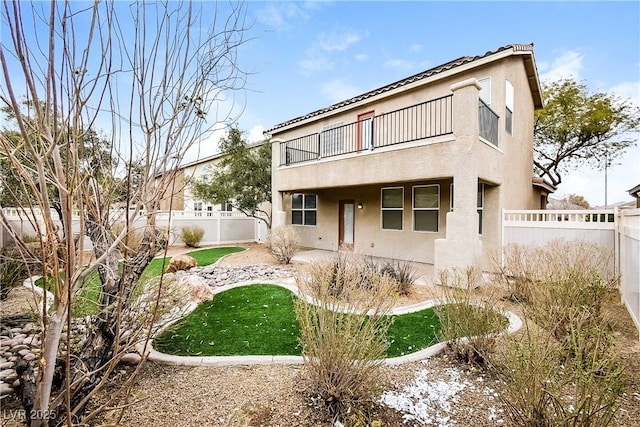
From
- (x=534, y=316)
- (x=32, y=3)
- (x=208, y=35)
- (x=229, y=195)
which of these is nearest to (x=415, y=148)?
(x=534, y=316)

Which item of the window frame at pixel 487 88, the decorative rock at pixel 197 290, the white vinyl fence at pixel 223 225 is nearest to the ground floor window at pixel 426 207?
the window frame at pixel 487 88

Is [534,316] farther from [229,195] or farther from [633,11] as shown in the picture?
[229,195]

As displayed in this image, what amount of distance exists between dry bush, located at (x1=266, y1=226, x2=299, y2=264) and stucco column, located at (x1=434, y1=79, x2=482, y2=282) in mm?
6167

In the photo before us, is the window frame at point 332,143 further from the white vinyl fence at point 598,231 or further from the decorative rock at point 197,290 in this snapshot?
the decorative rock at point 197,290

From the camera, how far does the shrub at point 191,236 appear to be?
18.0m

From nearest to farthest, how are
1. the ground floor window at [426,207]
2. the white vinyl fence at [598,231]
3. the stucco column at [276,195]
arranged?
the white vinyl fence at [598,231] < the ground floor window at [426,207] < the stucco column at [276,195]

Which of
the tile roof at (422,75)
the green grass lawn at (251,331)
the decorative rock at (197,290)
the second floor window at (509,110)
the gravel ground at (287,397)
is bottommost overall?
the gravel ground at (287,397)

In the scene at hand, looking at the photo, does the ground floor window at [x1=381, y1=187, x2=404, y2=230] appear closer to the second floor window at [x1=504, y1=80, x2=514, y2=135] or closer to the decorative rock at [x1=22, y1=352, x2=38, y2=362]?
the second floor window at [x1=504, y1=80, x2=514, y2=135]

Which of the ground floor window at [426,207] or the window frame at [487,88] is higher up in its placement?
the window frame at [487,88]

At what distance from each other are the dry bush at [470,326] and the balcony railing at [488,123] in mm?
6066

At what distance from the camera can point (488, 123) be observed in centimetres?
970

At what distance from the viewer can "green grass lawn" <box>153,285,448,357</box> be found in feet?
16.8

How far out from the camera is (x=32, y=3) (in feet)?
7.59

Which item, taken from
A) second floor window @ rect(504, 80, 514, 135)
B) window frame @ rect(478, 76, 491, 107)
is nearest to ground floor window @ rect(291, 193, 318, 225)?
window frame @ rect(478, 76, 491, 107)
